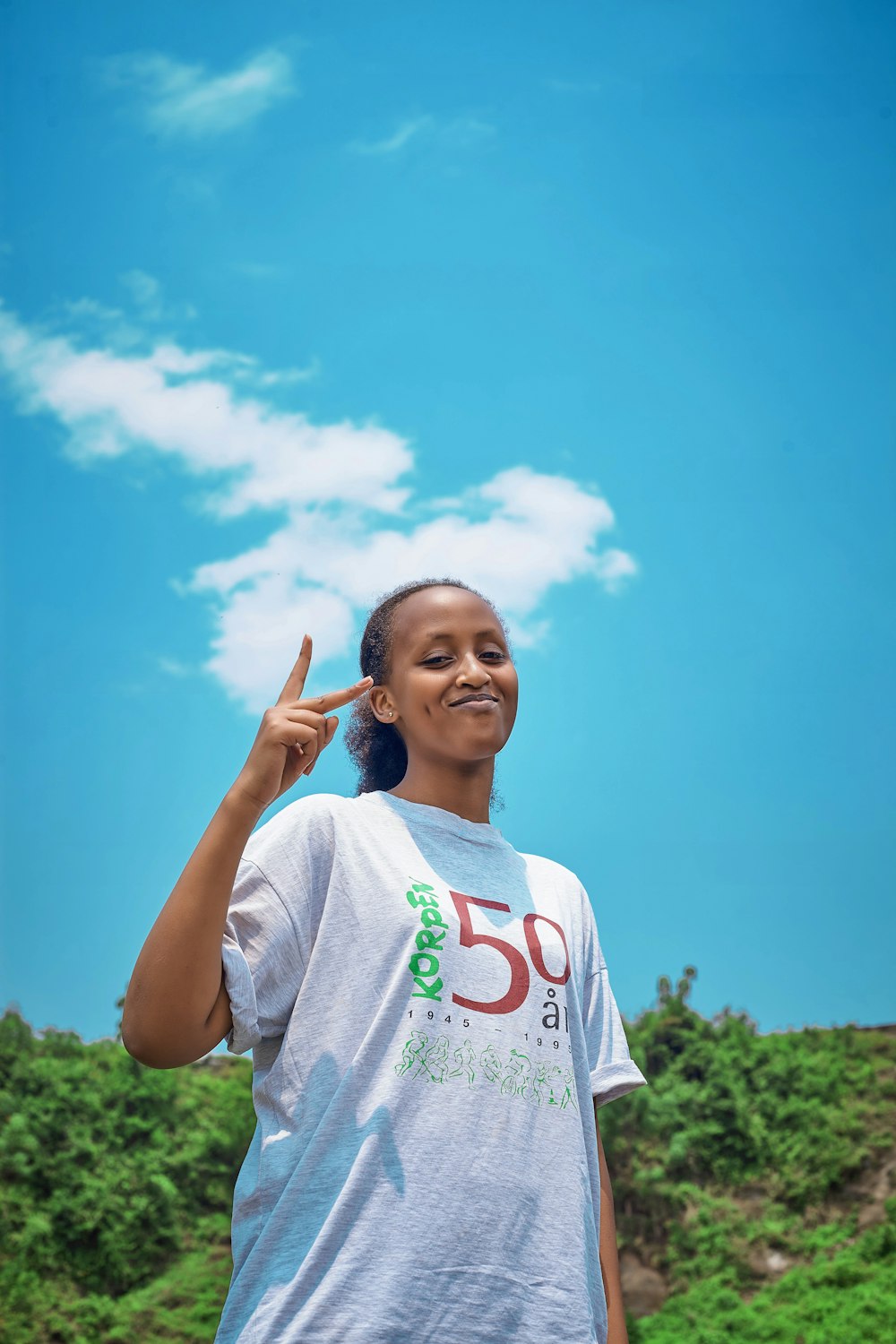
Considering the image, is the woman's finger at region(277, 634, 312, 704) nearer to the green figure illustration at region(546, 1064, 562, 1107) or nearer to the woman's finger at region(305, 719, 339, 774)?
the woman's finger at region(305, 719, 339, 774)

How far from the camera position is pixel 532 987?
185cm

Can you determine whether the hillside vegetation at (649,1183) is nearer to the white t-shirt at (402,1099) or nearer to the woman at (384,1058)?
the woman at (384,1058)

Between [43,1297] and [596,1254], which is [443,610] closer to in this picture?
[596,1254]

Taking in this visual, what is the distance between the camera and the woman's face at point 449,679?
7.06ft

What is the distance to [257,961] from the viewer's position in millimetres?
1742

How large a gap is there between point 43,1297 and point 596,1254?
5.42 meters

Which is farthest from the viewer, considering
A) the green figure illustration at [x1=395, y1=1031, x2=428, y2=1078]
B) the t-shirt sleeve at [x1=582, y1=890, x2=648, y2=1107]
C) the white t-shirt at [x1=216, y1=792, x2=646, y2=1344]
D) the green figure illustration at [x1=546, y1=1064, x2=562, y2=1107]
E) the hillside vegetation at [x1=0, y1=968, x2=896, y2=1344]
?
the hillside vegetation at [x1=0, y1=968, x2=896, y2=1344]

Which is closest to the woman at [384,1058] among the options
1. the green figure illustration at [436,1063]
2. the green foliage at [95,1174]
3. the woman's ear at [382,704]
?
the green figure illustration at [436,1063]

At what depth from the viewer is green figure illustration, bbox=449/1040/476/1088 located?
1.70 meters

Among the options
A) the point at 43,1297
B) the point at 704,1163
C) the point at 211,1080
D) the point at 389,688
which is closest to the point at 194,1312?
the point at 43,1297

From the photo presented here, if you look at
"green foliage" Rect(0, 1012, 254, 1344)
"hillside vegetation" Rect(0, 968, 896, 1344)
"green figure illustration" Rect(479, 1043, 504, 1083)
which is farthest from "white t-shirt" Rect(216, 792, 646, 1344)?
"green foliage" Rect(0, 1012, 254, 1344)

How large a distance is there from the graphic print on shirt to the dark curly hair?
633 mm

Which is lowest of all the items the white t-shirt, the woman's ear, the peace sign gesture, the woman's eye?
the white t-shirt

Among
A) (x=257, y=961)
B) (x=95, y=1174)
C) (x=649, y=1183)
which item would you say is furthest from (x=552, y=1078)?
(x=95, y=1174)
